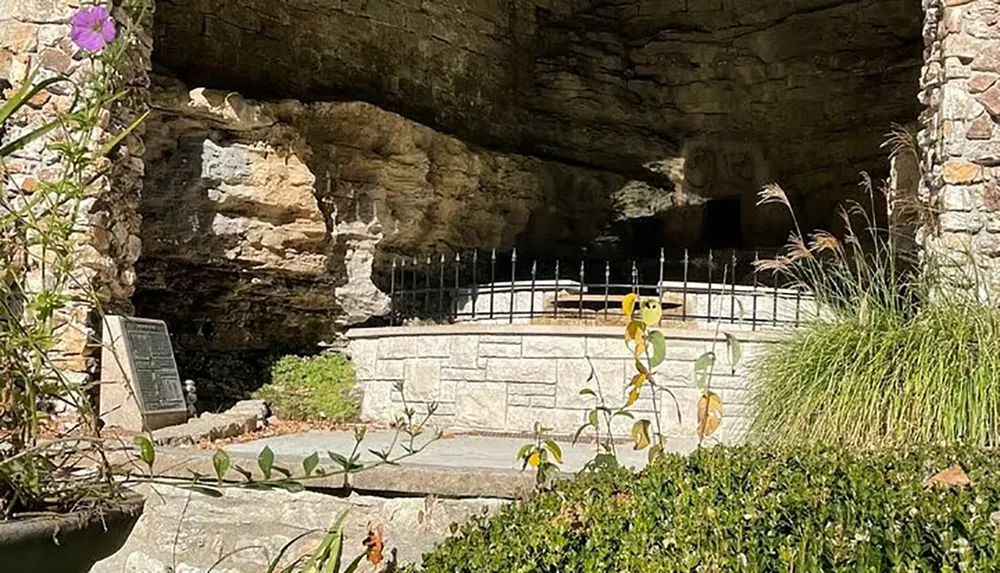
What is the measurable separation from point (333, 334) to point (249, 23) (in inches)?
108

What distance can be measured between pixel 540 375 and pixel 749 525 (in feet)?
14.2

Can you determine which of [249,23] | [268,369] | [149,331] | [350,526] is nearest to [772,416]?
[350,526]

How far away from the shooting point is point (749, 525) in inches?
86.2

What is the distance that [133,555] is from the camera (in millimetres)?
3715

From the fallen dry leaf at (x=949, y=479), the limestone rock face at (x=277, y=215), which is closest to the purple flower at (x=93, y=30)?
the fallen dry leaf at (x=949, y=479)

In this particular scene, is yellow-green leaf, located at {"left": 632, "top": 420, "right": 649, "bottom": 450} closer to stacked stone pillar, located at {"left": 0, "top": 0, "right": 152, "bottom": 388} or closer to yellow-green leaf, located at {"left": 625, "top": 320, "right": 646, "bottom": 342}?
yellow-green leaf, located at {"left": 625, "top": 320, "right": 646, "bottom": 342}

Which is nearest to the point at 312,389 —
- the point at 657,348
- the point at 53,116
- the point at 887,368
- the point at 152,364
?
the point at 152,364

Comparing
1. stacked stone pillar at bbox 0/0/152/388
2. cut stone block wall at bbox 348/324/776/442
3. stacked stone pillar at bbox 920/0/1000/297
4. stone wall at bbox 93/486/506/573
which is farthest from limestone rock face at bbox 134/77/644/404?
stacked stone pillar at bbox 920/0/1000/297

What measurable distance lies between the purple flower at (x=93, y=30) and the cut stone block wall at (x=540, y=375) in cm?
475

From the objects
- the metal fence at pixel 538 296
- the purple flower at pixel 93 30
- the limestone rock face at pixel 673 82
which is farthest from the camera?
the limestone rock face at pixel 673 82

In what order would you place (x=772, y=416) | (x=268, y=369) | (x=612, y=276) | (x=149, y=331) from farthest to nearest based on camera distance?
(x=612, y=276) < (x=268, y=369) < (x=149, y=331) < (x=772, y=416)

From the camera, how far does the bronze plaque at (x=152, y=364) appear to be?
5.27 meters

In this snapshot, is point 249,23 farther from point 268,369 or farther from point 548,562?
point 548,562

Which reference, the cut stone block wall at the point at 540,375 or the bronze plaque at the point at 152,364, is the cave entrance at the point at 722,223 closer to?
the cut stone block wall at the point at 540,375
